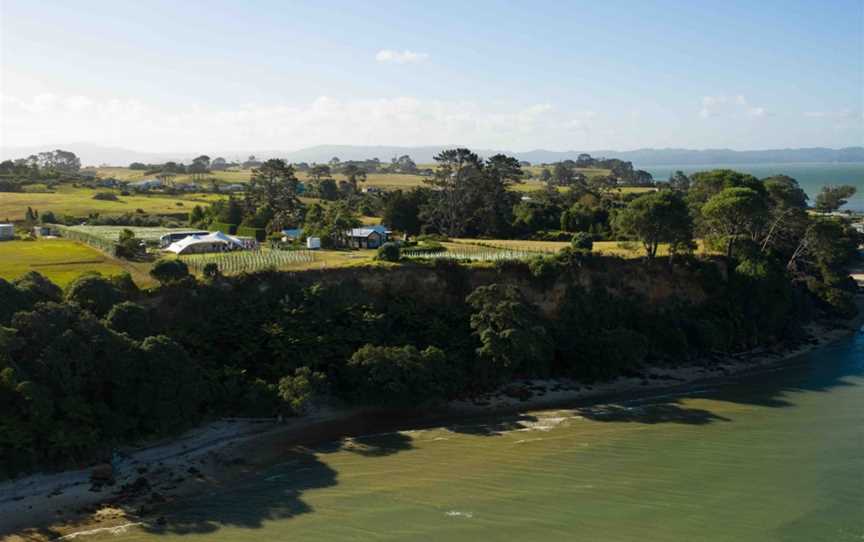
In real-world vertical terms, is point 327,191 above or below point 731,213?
above

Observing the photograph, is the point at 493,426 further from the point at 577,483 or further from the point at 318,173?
the point at 318,173

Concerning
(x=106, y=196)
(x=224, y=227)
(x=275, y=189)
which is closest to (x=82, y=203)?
(x=106, y=196)

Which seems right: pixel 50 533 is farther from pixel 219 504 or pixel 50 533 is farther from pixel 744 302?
pixel 744 302

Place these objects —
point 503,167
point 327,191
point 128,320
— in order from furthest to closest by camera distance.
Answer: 1. point 327,191
2. point 503,167
3. point 128,320

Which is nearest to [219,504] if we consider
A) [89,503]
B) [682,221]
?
[89,503]

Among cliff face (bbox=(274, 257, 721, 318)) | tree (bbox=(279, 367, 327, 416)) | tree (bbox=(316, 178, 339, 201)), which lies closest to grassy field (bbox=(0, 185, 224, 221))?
tree (bbox=(316, 178, 339, 201))

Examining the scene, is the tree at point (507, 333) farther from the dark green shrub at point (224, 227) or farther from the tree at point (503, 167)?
the dark green shrub at point (224, 227)
